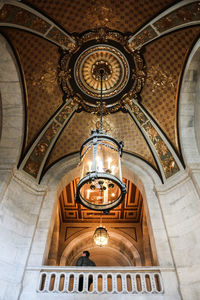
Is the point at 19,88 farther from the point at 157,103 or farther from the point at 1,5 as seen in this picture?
the point at 157,103

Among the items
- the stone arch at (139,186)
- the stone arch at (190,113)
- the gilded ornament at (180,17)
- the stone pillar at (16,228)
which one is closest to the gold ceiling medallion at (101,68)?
the gilded ornament at (180,17)

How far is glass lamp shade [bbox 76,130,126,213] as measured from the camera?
3777 mm

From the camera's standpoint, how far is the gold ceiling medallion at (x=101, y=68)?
6344 millimetres

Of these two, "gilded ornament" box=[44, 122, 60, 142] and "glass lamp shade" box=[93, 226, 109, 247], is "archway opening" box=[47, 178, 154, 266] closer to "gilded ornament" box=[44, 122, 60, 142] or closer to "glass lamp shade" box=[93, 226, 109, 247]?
"glass lamp shade" box=[93, 226, 109, 247]

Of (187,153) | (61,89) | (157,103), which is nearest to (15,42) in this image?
(61,89)

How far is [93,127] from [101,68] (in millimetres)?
1823

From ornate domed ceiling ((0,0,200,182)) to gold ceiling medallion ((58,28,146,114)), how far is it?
0.09 ft

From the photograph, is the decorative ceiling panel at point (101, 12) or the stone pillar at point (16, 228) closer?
the stone pillar at point (16, 228)

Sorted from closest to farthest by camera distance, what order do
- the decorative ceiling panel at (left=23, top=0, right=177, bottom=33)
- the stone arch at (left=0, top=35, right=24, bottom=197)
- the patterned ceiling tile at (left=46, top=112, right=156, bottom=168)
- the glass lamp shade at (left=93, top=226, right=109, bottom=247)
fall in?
the decorative ceiling panel at (left=23, top=0, right=177, bottom=33) < the stone arch at (left=0, top=35, right=24, bottom=197) < the patterned ceiling tile at (left=46, top=112, right=156, bottom=168) < the glass lamp shade at (left=93, top=226, right=109, bottom=247)

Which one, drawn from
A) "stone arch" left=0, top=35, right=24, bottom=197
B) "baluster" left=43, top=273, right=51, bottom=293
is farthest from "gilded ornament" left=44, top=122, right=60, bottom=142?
"baluster" left=43, top=273, right=51, bottom=293

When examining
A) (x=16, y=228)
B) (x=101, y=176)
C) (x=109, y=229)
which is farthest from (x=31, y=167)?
(x=109, y=229)

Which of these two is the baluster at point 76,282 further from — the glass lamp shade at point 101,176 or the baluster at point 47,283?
the glass lamp shade at point 101,176

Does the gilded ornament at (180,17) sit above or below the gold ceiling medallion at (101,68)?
below

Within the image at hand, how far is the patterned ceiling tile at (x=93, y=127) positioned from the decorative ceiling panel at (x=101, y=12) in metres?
2.49
